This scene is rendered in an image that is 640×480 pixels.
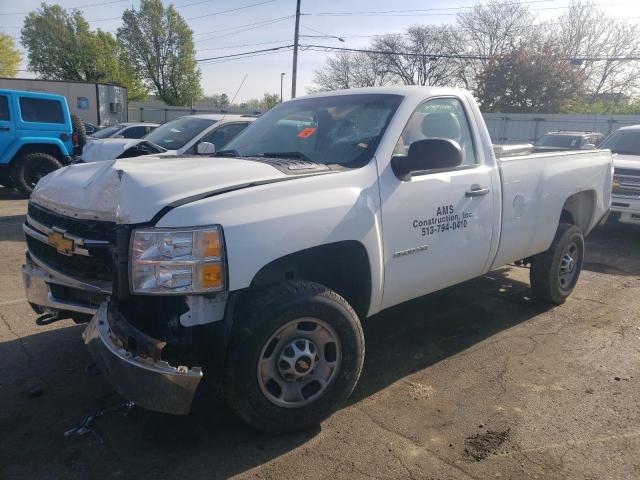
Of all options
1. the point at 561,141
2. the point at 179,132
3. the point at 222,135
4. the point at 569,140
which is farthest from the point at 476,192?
the point at 561,141

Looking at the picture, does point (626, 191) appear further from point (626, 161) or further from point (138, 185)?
point (138, 185)

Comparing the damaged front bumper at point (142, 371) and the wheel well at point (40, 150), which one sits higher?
the wheel well at point (40, 150)

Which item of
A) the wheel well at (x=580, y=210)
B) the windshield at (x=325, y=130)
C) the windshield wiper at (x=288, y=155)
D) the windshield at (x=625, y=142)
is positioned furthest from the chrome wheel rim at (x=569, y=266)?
the windshield at (x=625, y=142)

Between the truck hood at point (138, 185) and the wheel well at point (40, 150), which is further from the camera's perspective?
the wheel well at point (40, 150)

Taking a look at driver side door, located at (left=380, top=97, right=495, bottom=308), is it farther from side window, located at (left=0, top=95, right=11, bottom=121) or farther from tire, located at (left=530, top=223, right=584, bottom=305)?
side window, located at (left=0, top=95, right=11, bottom=121)

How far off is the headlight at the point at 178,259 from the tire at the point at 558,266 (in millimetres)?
3621

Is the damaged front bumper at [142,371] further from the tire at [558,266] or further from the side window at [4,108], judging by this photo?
the side window at [4,108]

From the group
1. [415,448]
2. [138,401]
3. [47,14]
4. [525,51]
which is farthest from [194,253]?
[47,14]

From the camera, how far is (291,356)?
2861 millimetres

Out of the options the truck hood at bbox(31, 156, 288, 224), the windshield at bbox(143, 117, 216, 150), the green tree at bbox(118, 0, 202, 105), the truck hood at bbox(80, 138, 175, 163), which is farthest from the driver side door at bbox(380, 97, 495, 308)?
the green tree at bbox(118, 0, 202, 105)

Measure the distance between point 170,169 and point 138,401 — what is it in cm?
132

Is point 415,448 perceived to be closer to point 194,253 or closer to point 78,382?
point 194,253

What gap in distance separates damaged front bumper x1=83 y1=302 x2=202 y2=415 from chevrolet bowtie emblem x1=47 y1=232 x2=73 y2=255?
653 mm

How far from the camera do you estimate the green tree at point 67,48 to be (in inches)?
2138
